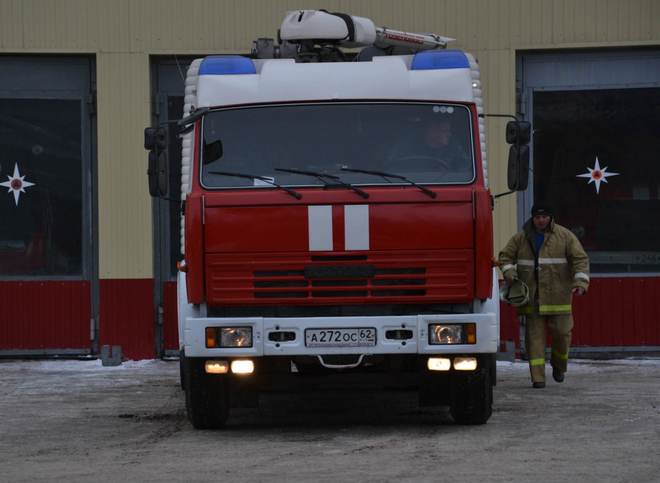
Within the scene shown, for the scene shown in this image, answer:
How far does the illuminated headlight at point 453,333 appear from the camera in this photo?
10.8 meters

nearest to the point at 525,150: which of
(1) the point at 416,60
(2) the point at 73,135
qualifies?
(1) the point at 416,60

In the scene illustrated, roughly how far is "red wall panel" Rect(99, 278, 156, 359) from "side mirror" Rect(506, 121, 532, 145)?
7.20m

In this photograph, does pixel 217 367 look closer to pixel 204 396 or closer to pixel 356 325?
pixel 204 396

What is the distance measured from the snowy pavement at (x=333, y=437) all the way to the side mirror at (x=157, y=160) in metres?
1.86

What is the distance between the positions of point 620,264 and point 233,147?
25.7ft

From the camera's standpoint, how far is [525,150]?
1154 cm

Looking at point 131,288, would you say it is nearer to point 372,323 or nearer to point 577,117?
point 577,117

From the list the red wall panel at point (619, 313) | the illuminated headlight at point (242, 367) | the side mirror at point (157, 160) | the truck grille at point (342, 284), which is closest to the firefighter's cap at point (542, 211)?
the red wall panel at point (619, 313)

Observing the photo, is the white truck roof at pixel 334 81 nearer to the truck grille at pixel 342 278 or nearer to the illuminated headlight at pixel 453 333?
the truck grille at pixel 342 278

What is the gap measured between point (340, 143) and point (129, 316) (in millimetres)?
7193

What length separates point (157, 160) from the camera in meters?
11.6

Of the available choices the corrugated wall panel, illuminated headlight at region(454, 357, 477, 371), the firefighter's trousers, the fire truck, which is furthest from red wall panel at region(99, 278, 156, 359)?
illuminated headlight at region(454, 357, 477, 371)

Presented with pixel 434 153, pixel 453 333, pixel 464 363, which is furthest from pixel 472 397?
pixel 434 153

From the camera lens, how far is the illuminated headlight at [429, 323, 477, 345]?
1081 cm
